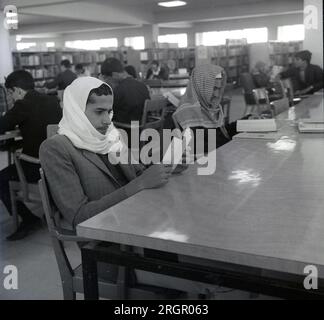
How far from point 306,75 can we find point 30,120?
→ 4.06 metres

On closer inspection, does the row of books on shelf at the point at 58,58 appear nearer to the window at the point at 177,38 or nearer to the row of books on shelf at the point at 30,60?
the row of books on shelf at the point at 30,60

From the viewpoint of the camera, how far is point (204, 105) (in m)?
2.77

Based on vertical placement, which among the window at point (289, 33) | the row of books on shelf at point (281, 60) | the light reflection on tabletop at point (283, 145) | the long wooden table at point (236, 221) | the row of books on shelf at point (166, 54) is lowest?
the long wooden table at point (236, 221)

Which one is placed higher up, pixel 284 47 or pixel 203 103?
pixel 284 47

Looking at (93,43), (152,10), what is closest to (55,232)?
(152,10)

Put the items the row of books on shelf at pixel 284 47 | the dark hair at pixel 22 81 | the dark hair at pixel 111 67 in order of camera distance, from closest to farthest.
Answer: the dark hair at pixel 22 81 → the dark hair at pixel 111 67 → the row of books on shelf at pixel 284 47

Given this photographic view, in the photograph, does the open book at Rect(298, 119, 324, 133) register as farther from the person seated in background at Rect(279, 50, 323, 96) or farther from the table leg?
the person seated in background at Rect(279, 50, 323, 96)

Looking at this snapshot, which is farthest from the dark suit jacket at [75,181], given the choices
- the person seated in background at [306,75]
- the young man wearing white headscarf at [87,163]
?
the person seated in background at [306,75]

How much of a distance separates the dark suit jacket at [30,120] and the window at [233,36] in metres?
12.7

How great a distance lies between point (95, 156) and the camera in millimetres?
1586

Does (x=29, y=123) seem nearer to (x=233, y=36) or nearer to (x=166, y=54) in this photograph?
(x=166, y=54)

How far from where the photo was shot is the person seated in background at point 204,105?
2.71m

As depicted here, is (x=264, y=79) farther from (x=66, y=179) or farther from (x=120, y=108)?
(x=66, y=179)

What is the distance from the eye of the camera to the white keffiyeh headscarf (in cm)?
155
